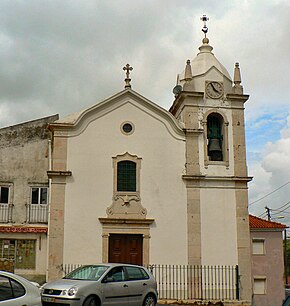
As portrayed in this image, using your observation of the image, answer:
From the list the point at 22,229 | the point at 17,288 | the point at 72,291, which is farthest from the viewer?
the point at 22,229

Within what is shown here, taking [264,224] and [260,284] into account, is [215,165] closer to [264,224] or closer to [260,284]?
[264,224]

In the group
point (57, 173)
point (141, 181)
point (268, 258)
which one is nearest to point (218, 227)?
point (141, 181)

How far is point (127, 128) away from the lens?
74.2 ft

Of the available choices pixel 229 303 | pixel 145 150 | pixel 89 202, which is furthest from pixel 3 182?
pixel 229 303

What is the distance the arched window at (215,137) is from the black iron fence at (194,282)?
519 cm

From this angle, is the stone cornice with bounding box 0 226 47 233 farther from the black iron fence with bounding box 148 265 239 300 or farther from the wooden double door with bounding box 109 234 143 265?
the black iron fence with bounding box 148 265 239 300

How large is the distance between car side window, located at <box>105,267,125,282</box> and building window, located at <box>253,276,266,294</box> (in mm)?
13302

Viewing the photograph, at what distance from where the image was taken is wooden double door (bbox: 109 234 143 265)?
69.8 feet

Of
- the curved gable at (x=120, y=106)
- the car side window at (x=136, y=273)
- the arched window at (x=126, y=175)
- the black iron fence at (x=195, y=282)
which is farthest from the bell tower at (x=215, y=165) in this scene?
the car side window at (x=136, y=273)

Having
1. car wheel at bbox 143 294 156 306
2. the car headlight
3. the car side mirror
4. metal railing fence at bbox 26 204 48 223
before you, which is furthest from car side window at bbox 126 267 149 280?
metal railing fence at bbox 26 204 48 223

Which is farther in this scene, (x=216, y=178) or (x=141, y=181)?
(x=216, y=178)

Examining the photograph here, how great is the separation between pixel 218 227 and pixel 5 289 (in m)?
14.5

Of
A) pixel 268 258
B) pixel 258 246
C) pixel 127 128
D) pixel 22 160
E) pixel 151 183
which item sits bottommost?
pixel 268 258

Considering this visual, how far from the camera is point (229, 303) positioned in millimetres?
20734
